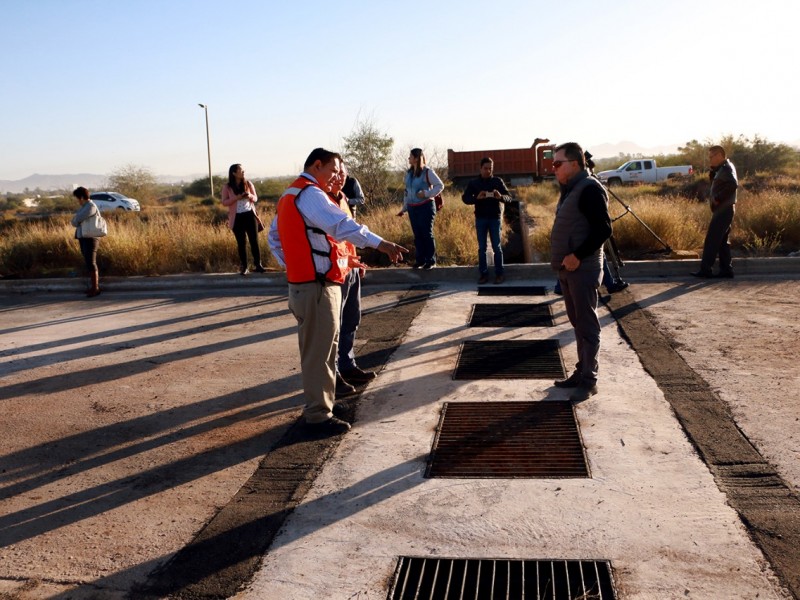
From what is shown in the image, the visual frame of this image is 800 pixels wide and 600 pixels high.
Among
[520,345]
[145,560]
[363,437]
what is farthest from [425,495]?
[520,345]

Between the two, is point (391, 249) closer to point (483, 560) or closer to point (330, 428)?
point (330, 428)

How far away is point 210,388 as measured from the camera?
6.43 metres

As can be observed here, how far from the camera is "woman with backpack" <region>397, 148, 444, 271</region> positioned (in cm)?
1038

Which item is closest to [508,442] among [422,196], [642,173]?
[422,196]

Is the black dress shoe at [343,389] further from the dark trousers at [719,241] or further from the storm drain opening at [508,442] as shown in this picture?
the dark trousers at [719,241]

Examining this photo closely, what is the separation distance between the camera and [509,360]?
6719 millimetres

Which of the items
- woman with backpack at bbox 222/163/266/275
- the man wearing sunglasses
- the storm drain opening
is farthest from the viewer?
woman with backpack at bbox 222/163/266/275

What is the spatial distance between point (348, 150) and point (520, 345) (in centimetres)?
2101

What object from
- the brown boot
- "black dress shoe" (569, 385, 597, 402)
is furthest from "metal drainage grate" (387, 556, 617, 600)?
the brown boot

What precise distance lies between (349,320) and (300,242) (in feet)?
4.33

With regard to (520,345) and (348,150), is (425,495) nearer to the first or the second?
(520,345)

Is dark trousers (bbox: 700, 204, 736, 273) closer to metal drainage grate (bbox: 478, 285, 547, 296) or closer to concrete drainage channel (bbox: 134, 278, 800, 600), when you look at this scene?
metal drainage grate (bbox: 478, 285, 547, 296)

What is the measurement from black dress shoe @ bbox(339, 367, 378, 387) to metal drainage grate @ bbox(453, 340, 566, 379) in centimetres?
74

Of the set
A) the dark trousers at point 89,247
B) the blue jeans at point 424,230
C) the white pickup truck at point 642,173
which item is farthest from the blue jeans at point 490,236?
the white pickup truck at point 642,173
